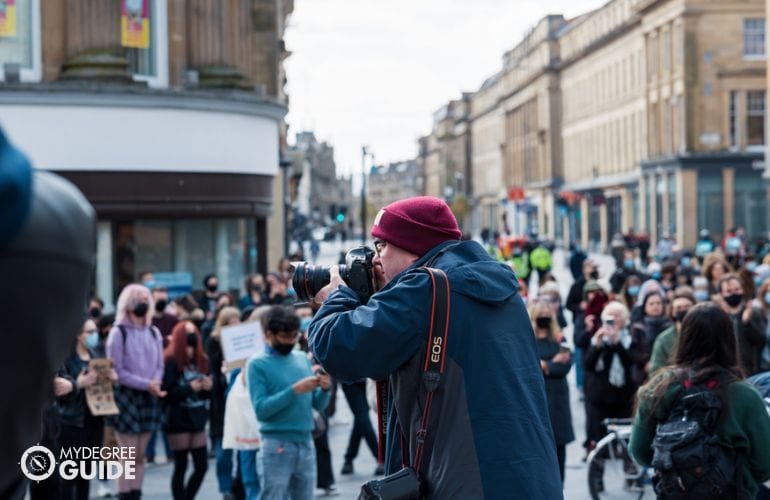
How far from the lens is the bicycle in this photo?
35.8 feet

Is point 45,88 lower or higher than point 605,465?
higher

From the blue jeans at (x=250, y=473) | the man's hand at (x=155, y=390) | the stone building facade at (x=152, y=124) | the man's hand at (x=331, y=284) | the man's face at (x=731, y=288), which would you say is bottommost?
the blue jeans at (x=250, y=473)

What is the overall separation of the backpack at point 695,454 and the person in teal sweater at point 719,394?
0.10 ft

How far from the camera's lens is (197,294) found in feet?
60.6

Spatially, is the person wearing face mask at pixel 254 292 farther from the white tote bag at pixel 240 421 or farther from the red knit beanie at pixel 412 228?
the red knit beanie at pixel 412 228

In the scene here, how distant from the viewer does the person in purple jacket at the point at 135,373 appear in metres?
10.7

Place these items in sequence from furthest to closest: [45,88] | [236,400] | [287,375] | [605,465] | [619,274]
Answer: [619,274] → [45,88] → [605,465] → [236,400] → [287,375]

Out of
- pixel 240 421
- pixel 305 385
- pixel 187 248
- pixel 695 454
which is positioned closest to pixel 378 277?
pixel 695 454

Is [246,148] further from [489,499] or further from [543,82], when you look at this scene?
[543,82]

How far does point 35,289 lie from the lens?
5.84 feet

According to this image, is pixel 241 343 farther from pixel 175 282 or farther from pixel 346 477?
pixel 175 282

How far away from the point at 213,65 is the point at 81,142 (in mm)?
2602

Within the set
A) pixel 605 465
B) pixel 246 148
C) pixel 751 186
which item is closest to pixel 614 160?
pixel 751 186

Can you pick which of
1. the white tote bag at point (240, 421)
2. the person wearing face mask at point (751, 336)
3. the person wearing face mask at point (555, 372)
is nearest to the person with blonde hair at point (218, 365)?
the white tote bag at point (240, 421)
